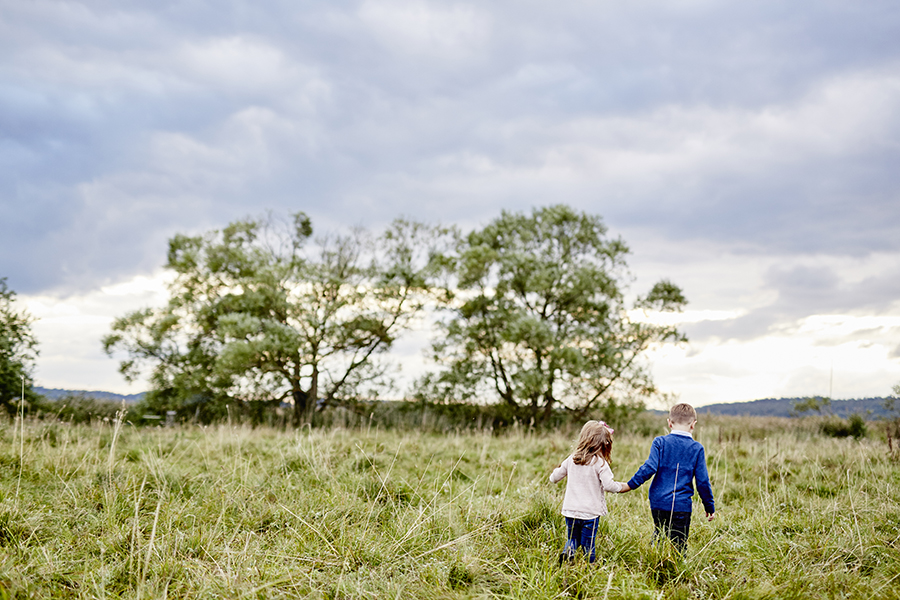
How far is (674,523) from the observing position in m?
4.57

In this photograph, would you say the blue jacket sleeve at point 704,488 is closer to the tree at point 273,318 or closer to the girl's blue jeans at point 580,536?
the girl's blue jeans at point 580,536

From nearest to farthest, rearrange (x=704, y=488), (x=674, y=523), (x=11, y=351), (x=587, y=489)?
(x=587, y=489) < (x=704, y=488) < (x=674, y=523) < (x=11, y=351)

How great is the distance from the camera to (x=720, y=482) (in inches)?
308

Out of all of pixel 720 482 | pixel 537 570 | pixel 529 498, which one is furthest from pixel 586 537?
pixel 720 482

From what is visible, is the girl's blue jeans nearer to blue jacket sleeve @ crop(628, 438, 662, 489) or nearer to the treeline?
blue jacket sleeve @ crop(628, 438, 662, 489)

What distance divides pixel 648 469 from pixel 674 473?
0.83 ft

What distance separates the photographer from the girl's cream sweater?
13.9ft

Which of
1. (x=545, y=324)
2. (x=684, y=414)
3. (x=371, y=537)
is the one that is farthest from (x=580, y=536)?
(x=545, y=324)

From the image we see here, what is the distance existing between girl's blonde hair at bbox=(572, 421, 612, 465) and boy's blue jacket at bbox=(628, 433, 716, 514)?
0.35 metres

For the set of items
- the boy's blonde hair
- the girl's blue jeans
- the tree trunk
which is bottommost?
the tree trunk

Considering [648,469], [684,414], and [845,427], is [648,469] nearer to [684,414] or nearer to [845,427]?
[684,414]

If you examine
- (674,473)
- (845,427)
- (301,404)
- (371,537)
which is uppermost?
(674,473)

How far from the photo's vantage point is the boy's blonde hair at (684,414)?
4613 millimetres

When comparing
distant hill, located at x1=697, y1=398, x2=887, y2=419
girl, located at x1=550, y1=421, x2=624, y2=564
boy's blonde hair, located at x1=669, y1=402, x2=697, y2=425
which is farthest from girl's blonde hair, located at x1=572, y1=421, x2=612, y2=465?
distant hill, located at x1=697, y1=398, x2=887, y2=419
